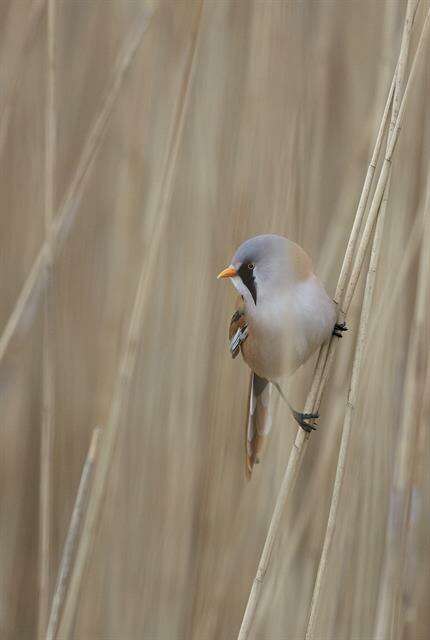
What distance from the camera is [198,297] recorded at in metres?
1.64

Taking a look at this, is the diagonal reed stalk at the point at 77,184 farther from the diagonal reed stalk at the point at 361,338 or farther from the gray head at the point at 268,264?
the diagonal reed stalk at the point at 361,338

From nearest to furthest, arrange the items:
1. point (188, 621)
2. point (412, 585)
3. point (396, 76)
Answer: point (396, 76) < point (412, 585) < point (188, 621)

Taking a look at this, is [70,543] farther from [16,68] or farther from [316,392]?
[16,68]

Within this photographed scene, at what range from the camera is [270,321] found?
4.33ft

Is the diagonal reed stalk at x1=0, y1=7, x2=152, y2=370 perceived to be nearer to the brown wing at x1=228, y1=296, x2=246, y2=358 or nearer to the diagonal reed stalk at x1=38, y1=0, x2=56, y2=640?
the diagonal reed stalk at x1=38, y1=0, x2=56, y2=640

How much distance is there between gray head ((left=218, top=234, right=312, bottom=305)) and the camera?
49.9 inches

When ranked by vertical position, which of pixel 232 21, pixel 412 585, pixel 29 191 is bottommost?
pixel 412 585

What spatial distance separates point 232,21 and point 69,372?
84 centimetres

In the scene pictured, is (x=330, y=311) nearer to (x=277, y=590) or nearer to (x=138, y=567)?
(x=277, y=590)

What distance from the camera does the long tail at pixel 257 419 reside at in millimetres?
1436

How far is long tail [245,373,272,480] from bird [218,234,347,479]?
0.09 feet

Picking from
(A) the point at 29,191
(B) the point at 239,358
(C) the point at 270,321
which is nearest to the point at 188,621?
(B) the point at 239,358

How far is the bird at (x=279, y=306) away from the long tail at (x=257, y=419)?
3 centimetres

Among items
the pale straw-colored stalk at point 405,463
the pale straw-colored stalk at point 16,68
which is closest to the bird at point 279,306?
the pale straw-colored stalk at point 405,463
